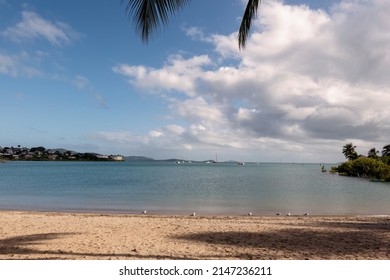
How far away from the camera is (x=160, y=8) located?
16.6 feet

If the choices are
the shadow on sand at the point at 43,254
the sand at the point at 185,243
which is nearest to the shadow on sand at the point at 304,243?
the sand at the point at 185,243

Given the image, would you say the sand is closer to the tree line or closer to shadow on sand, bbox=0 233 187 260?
shadow on sand, bbox=0 233 187 260

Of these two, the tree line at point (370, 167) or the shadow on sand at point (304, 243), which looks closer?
the shadow on sand at point (304, 243)

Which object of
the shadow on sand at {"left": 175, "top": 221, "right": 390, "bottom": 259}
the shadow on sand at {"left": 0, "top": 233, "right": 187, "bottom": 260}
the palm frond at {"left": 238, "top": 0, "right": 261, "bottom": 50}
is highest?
the palm frond at {"left": 238, "top": 0, "right": 261, "bottom": 50}

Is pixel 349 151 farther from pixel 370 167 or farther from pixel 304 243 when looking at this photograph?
pixel 304 243

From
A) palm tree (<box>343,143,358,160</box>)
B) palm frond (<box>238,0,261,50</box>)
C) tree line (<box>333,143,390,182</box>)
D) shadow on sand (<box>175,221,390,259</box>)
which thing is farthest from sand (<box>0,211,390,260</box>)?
palm tree (<box>343,143,358,160</box>)

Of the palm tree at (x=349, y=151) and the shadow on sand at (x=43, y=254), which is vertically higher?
the palm tree at (x=349, y=151)

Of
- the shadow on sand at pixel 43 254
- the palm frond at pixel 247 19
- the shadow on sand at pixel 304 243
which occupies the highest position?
the palm frond at pixel 247 19

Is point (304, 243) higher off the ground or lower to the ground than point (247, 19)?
lower

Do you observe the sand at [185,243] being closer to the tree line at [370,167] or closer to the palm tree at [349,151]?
the tree line at [370,167]

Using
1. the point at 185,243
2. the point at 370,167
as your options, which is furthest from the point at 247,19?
the point at 370,167

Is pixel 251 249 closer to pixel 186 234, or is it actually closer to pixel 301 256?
pixel 301 256

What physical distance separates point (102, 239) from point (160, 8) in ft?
24.1
